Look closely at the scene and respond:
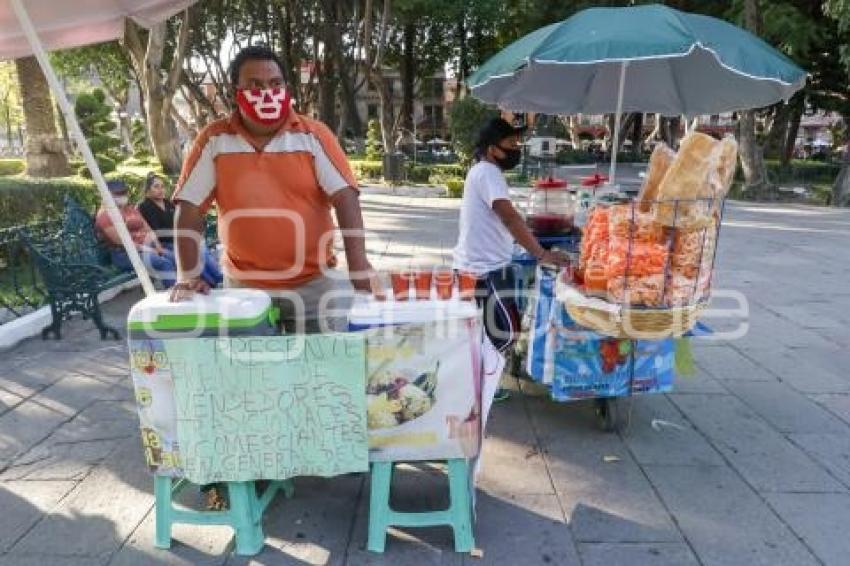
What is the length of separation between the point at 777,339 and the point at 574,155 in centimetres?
2801

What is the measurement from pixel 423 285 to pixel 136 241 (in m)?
4.03

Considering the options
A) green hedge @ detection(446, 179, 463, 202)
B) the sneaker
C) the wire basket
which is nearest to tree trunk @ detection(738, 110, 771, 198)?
green hedge @ detection(446, 179, 463, 202)

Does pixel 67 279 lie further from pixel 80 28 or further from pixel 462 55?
pixel 462 55

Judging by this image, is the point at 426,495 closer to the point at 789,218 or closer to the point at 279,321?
the point at 279,321

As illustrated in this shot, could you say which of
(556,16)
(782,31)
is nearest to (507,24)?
(556,16)

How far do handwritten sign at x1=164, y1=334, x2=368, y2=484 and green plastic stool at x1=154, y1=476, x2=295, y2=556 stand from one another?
134 millimetres

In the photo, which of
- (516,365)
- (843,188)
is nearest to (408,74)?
(843,188)

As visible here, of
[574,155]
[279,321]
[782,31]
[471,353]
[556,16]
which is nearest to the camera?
[471,353]

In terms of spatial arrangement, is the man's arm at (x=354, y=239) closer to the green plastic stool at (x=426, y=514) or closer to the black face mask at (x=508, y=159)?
the green plastic stool at (x=426, y=514)

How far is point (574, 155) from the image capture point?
106ft

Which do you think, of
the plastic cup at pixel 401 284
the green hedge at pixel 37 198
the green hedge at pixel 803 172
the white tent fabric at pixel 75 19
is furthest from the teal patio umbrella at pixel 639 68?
the green hedge at pixel 803 172

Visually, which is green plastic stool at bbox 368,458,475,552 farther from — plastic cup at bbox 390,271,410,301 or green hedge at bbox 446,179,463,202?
green hedge at bbox 446,179,463,202

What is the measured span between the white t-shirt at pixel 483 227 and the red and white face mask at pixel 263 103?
1292mm

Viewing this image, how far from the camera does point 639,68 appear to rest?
4.68 m
